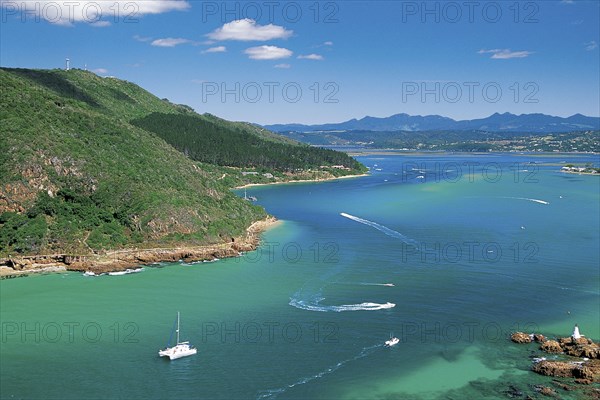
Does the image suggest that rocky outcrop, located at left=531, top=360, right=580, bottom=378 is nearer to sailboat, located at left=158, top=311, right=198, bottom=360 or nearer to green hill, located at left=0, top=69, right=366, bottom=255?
sailboat, located at left=158, top=311, right=198, bottom=360

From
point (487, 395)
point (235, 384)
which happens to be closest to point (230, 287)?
point (235, 384)

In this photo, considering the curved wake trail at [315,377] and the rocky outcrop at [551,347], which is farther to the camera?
the rocky outcrop at [551,347]

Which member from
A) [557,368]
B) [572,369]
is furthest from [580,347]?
[557,368]

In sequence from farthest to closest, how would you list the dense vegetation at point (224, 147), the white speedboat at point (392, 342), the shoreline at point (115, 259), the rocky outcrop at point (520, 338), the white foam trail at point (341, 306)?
the dense vegetation at point (224, 147), the shoreline at point (115, 259), the white foam trail at point (341, 306), the rocky outcrop at point (520, 338), the white speedboat at point (392, 342)

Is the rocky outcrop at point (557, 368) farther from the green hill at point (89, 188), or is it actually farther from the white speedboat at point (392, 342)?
the green hill at point (89, 188)

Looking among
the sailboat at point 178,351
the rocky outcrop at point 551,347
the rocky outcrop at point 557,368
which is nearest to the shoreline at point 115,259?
the sailboat at point 178,351

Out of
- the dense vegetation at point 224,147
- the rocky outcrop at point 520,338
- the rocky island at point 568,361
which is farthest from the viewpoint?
the dense vegetation at point 224,147

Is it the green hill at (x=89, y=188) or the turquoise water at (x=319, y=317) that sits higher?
the green hill at (x=89, y=188)

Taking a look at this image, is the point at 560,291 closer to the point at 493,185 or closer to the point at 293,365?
the point at 293,365

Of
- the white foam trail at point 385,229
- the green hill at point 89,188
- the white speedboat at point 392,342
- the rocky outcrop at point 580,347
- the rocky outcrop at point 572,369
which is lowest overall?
the rocky outcrop at point 572,369
